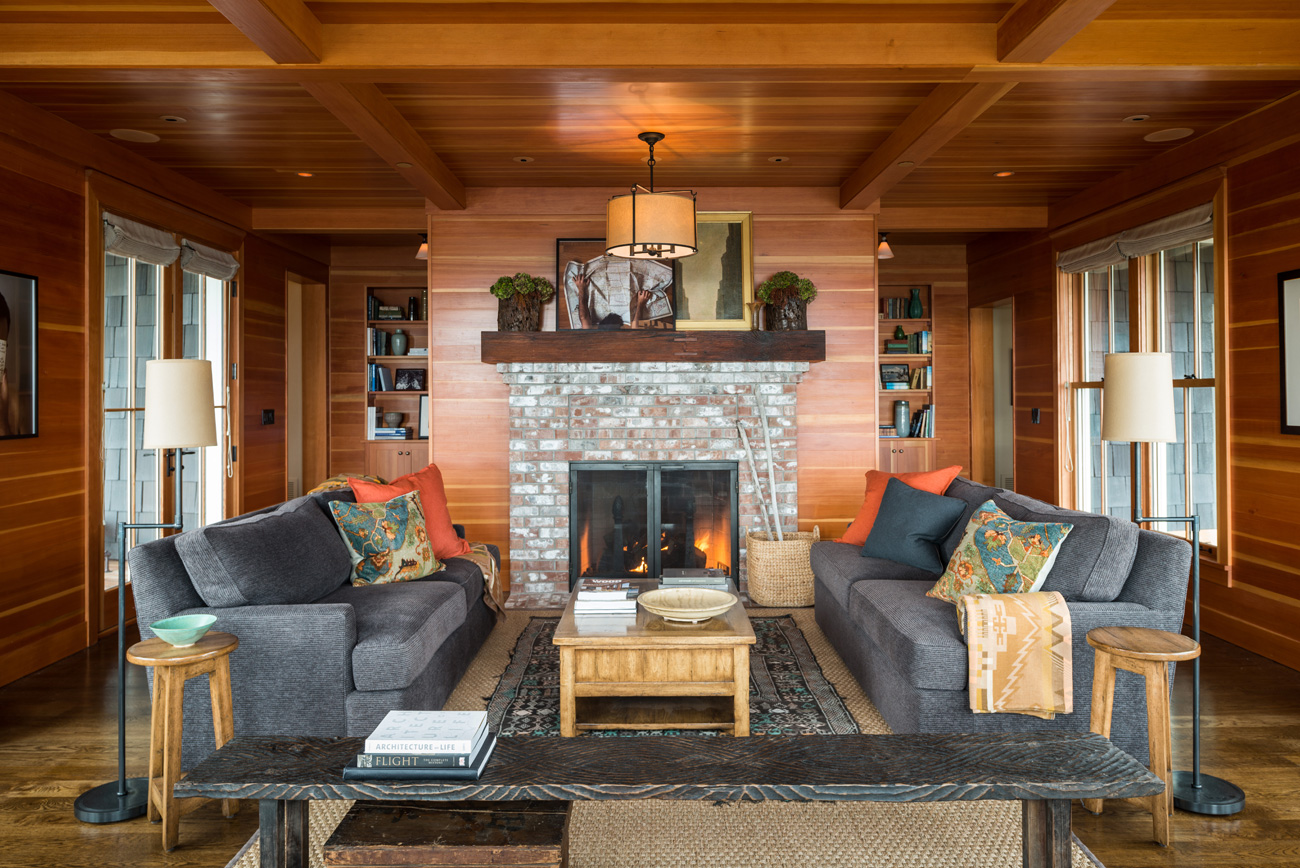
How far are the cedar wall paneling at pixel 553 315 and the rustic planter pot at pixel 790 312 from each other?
0.80ft

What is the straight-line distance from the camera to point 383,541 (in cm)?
353

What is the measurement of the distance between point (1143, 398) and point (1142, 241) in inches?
101

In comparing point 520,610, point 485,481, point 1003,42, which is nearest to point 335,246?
point 485,481

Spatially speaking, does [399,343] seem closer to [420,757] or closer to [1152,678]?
[420,757]

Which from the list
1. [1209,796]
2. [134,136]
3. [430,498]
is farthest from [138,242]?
[1209,796]

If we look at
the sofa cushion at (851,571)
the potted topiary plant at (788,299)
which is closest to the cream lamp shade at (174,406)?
the sofa cushion at (851,571)

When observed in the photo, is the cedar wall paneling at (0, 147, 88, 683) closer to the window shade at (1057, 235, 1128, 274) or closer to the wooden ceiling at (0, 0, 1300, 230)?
the wooden ceiling at (0, 0, 1300, 230)

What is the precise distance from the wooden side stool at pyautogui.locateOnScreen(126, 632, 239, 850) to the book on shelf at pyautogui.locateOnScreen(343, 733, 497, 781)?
2.72 ft

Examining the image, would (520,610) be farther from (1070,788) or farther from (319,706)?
(1070,788)

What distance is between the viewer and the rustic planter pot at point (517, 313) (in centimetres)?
507


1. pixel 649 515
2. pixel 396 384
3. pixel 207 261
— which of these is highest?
pixel 207 261

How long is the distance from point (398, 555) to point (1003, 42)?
3.09 meters

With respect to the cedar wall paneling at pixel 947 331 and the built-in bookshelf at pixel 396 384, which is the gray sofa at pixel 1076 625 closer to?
the cedar wall paneling at pixel 947 331

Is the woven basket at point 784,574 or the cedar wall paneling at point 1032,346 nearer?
the woven basket at point 784,574
